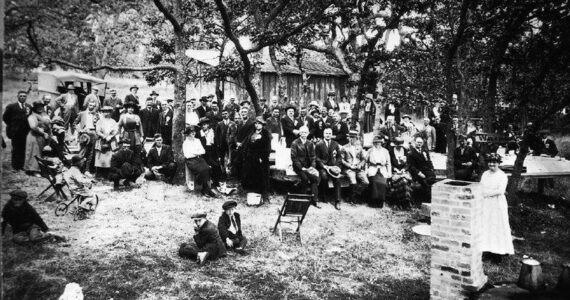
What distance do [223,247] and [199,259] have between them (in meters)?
0.51

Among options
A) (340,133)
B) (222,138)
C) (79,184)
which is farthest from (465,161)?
(79,184)

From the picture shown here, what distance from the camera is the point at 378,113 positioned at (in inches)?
647

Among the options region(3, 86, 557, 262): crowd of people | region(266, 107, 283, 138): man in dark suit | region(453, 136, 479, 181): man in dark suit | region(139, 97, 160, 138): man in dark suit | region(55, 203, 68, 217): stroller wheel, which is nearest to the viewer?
region(55, 203, 68, 217): stroller wheel

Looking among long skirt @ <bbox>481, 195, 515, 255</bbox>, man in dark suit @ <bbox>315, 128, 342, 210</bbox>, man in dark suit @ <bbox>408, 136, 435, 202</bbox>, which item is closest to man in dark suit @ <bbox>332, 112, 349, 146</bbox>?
man in dark suit @ <bbox>315, 128, 342, 210</bbox>

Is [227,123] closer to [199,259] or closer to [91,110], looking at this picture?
[91,110]

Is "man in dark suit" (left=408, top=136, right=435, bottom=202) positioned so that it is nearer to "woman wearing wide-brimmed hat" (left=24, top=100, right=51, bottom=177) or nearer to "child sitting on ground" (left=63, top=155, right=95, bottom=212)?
"child sitting on ground" (left=63, top=155, right=95, bottom=212)

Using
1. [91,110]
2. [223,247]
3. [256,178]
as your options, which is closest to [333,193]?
[256,178]

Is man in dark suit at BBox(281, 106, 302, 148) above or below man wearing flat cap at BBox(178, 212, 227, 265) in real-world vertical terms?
above

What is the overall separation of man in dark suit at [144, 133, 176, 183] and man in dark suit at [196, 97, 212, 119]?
1.87 metres

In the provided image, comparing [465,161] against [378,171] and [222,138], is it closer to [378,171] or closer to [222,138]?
[378,171]

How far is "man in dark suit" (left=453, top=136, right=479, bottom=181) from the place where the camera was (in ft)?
35.0

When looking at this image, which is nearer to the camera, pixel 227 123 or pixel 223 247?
pixel 223 247

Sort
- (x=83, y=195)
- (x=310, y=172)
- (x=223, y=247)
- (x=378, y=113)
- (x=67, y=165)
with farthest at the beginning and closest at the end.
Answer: (x=378, y=113) → (x=310, y=172) → (x=67, y=165) → (x=83, y=195) → (x=223, y=247)

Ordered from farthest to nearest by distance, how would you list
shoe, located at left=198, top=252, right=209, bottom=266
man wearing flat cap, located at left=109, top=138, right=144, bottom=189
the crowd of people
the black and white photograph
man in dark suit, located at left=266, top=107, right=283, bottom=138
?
man in dark suit, located at left=266, top=107, right=283, bottom=138 < man wearing flat cap, located at left=109, top=138, right=144, bottom=189 < the crowd of people < shoe, located at left=198, top=252, right=209, bottom=266 < the black and white photograph
